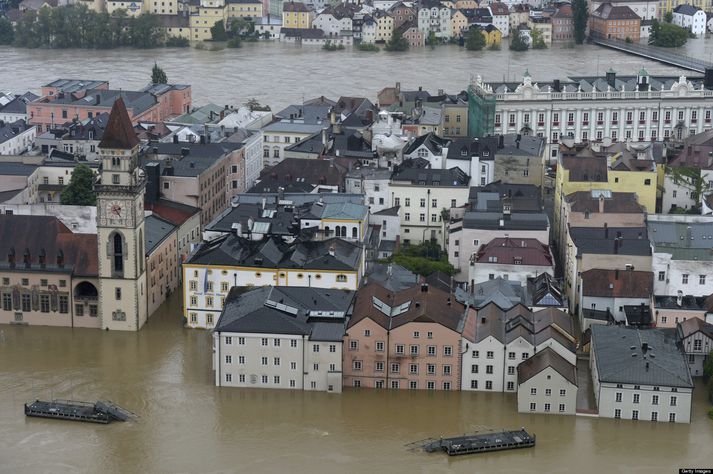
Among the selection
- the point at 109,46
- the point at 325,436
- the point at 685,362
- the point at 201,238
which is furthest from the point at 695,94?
the point at 109,46

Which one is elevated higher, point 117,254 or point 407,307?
point 117,254

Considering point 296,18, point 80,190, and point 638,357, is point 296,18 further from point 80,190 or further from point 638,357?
point 638,357

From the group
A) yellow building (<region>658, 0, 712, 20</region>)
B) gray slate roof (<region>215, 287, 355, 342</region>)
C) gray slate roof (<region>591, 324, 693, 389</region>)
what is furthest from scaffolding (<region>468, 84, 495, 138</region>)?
yellow building (<region>658, 0, 712, 20</region>)

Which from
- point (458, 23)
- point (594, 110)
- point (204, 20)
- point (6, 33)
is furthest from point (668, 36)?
point (6, 33)

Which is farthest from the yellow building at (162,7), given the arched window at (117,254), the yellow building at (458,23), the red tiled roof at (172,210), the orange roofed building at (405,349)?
the orange roofed building at (405,349)

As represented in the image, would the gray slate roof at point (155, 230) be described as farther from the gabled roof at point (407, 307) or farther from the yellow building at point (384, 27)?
the yellow building at point (384, 27)

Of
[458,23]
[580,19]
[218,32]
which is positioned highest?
[580,19]

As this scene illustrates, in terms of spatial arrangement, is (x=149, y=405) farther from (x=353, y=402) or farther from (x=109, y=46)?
(x=109, y=46)

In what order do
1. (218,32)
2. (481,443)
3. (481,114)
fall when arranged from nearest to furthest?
1. (481,443)
2. (481,114)
3. (218,32)
